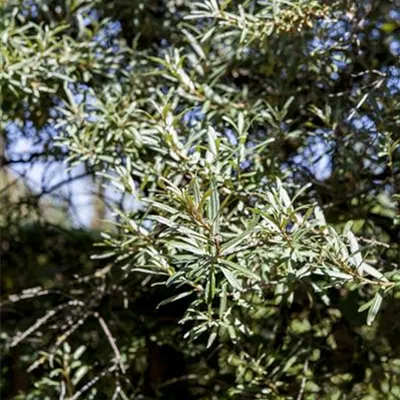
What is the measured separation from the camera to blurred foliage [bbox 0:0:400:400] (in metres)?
0.99

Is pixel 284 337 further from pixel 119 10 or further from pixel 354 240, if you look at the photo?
pixel 119 10

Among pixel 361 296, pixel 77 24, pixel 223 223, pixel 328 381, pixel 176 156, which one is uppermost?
pixel 77 24

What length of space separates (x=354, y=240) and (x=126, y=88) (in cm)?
63

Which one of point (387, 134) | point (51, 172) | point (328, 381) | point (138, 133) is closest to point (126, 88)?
point (138, 133)

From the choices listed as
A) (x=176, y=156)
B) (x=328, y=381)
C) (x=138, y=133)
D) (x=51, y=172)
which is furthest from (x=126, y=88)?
(x=328, y=381)

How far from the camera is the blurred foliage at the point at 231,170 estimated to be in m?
0.99

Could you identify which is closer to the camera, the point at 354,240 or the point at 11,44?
the point at 354,240

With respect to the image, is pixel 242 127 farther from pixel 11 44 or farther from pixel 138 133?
pixel 11 44

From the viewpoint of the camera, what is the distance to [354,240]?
0.84 metres

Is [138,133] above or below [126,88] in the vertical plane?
below

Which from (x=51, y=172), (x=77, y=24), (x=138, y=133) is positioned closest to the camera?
(x=138, y=133)

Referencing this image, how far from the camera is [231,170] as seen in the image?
1.07m

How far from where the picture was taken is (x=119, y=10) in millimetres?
1489

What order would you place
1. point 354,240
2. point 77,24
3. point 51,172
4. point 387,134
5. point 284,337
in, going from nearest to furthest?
1. point 354,240
2. point 387,134
3. point 284,337
4. point 77,24
5. point 51,172
